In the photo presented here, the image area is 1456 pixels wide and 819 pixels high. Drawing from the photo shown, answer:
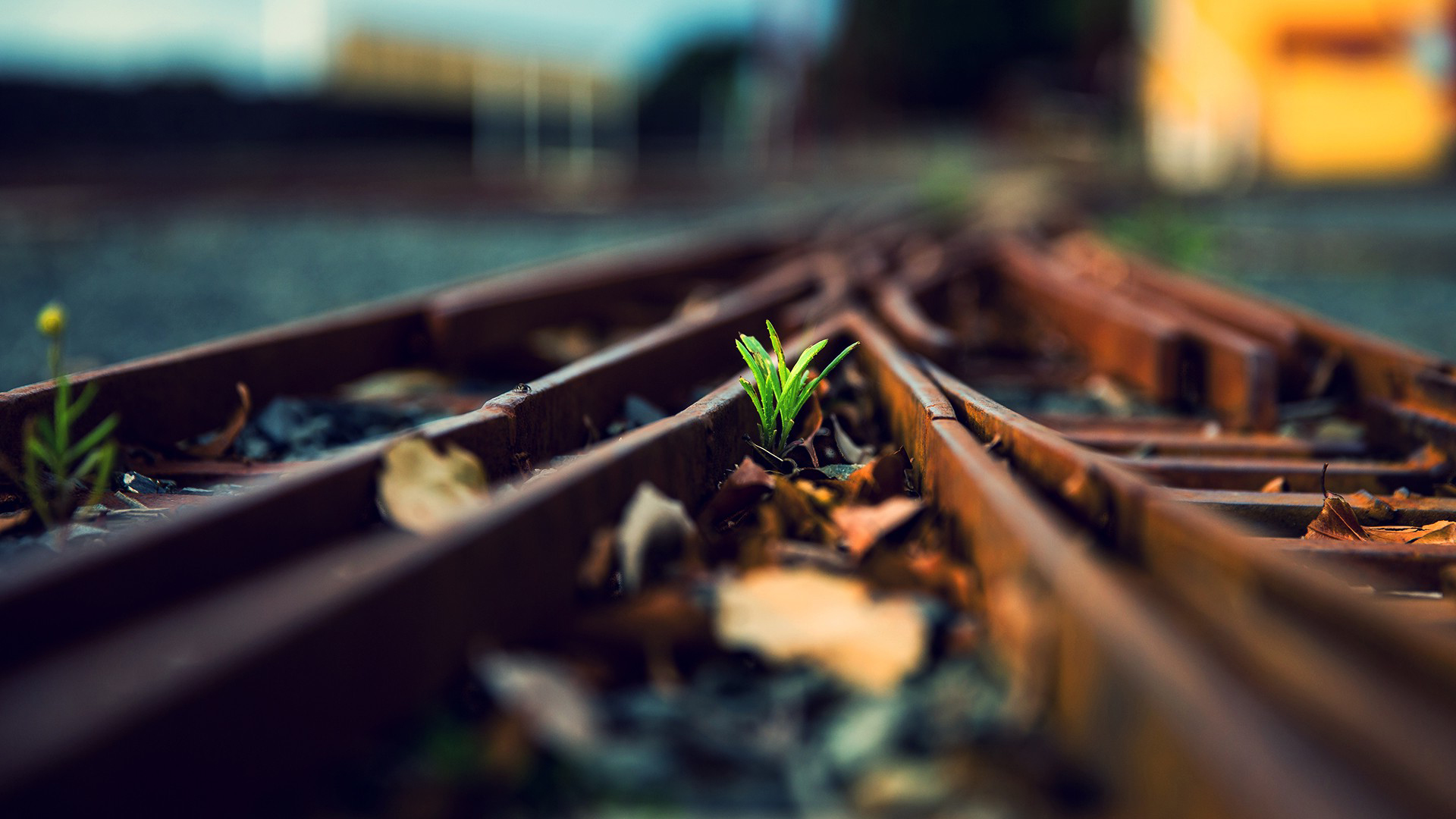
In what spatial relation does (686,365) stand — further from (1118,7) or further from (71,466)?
(1118,7)

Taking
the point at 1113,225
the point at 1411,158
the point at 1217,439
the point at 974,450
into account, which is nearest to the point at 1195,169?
the point at 1411,158

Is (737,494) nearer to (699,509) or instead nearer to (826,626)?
(699,509)

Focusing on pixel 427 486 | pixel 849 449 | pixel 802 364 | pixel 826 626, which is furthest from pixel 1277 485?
pixel 427 486

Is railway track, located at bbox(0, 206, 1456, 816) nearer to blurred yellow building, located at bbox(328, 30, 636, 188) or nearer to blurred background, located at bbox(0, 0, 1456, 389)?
blurred background, located at bbox(0, 0, 1456, 389)

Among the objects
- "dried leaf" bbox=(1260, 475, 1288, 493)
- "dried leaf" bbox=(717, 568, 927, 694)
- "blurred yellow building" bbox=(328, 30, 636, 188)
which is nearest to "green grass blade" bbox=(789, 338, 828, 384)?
"dried leaf" bbox=(717, 568, 927, 694)

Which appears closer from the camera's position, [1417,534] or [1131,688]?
[1131,688]

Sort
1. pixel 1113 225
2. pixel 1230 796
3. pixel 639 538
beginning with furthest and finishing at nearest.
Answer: pixel 1113 225 → pixel 639 538 → pixel 1230 796
